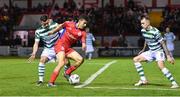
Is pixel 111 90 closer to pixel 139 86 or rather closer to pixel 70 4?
pixel 139 86

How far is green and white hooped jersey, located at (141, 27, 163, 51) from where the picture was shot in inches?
554

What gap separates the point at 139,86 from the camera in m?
14.3

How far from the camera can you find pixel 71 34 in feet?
47.3

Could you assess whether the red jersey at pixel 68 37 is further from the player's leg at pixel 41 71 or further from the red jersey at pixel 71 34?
the player's leg at pixel 41 71

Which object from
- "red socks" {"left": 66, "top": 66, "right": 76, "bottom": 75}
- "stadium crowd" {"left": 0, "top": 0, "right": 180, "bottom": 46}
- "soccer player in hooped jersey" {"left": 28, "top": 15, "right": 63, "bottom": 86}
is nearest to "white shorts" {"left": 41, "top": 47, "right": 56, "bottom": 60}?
"soccer player in hooped jersey" {"left": 28, "top": 15, "right": 63, "bottom": 86}

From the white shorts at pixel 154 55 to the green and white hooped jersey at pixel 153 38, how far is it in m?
0.11

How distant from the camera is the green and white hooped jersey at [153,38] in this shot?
1407cm

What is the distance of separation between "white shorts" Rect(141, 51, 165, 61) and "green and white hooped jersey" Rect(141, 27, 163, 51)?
0.11m

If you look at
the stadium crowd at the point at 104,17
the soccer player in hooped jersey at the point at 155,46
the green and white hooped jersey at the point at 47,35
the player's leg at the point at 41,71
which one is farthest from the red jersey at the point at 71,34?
the stadium crowd at the point at 104,17

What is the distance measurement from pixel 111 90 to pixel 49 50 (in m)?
2.89

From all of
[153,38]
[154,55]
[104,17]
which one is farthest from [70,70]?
[104,17]

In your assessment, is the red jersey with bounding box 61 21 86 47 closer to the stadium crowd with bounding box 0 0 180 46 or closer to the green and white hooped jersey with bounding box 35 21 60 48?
the green and white hooped jersey with bounding box 35 21 60 48

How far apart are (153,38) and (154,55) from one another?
0.48 m

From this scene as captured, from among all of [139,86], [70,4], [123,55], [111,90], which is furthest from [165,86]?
[70,4]
